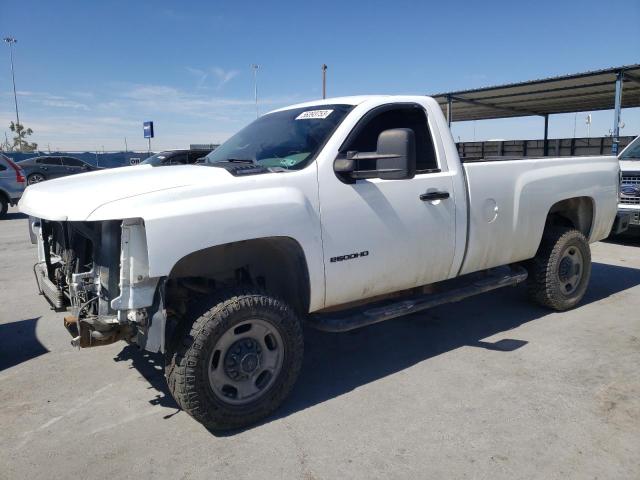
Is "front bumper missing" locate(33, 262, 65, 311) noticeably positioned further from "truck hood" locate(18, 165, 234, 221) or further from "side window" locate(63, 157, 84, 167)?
"side window" locate(63, 157, 84, 167)

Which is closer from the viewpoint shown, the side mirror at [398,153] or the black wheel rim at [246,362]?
the black wheel rim at [246,362]

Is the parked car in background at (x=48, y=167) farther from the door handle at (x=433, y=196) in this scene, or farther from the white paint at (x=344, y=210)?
the door handle at (x=433, y=196)

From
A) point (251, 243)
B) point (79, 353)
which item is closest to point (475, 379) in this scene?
point (251, 243)

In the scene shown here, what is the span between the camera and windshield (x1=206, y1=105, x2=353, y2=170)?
352 centimetres

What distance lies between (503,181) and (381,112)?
1.31 metres

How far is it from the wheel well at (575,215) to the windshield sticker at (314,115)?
284cm

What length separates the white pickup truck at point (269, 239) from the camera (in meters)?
2.81

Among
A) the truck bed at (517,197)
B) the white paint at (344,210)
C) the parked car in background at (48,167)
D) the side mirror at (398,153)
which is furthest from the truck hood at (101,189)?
the parked car in background at (48,167)

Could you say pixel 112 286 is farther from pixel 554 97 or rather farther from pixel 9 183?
pixel 554 97

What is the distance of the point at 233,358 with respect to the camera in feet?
10.1

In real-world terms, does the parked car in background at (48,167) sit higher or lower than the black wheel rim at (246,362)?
higher

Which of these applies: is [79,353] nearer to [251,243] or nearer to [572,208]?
[251,243]

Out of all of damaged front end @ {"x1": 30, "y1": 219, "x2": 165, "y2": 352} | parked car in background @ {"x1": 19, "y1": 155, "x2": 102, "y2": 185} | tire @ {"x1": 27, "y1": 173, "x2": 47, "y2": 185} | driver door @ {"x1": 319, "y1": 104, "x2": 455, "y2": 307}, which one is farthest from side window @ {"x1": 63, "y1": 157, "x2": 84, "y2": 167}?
driver door @ {"x1": 319, "y1": 104, "x2": 455, "y2": 307}

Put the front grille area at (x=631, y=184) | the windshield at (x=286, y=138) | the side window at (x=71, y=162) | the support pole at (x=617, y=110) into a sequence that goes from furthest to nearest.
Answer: the side window at (x=71, y=162) → the support pole at (x=617, y=110) → the front grille area at (x=631, y=184) → the windshield at (x=286, y=138)
